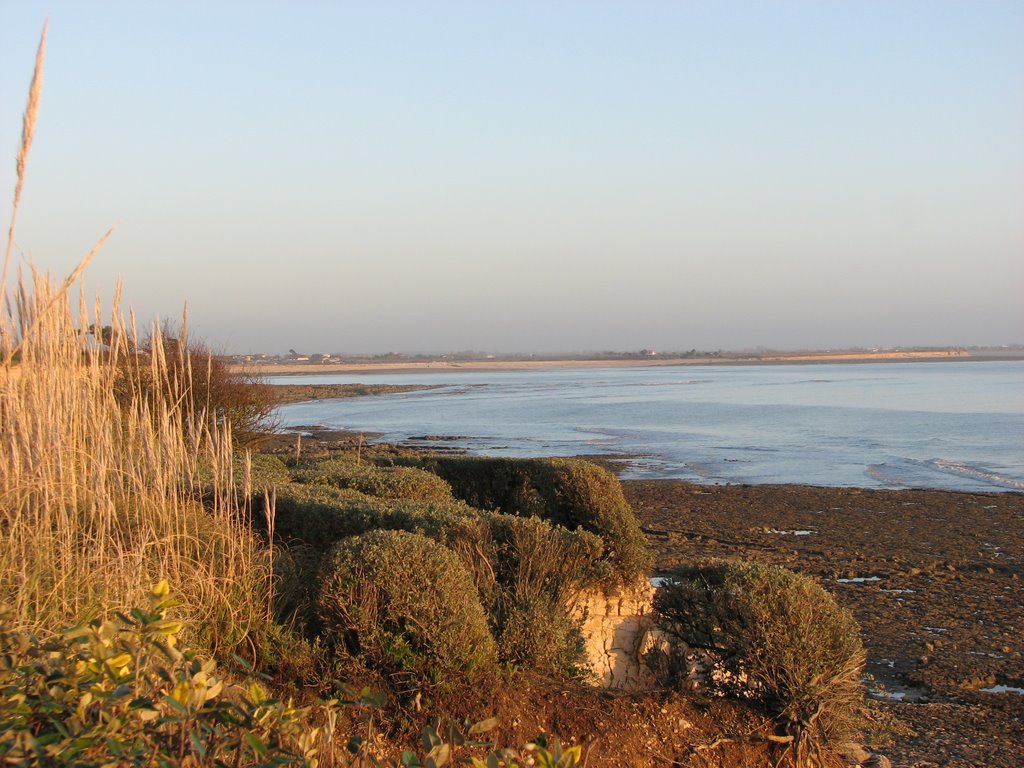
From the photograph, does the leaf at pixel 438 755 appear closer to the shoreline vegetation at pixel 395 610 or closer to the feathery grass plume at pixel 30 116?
the shoreline vegetation at pixel 395 610

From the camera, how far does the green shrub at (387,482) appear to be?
31.0 ft

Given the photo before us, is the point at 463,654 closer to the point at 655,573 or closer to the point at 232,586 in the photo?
the point at 232,586

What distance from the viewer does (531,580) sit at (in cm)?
616

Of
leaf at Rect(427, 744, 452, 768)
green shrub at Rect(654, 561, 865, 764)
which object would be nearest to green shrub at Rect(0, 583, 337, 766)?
leaf at Rect(427, 744, 452, 768)

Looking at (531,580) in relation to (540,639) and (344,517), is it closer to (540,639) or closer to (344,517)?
(540,639)

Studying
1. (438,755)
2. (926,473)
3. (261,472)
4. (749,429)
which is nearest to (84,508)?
(438,755)

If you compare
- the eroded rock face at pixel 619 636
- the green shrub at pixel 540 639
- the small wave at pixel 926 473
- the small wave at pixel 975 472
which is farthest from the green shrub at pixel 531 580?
the small wave at pixel 975 472

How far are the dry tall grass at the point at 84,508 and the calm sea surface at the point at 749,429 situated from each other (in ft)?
58.1

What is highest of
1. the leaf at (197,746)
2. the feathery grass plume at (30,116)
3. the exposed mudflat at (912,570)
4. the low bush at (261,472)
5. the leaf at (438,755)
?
the feathery grass plume at (30,116)

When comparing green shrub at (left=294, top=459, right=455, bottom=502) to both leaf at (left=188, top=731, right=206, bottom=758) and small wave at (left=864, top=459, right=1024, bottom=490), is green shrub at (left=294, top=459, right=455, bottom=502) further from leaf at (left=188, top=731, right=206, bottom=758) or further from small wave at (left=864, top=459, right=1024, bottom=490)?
small wave at (left=864, top=459, right=1024, bottom=490)

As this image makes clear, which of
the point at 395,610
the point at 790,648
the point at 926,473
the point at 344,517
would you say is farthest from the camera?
the point at 926,473

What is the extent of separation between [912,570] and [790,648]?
7.68 metres

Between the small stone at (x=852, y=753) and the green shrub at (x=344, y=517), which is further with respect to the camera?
the green shrub at (x=344, y=517)

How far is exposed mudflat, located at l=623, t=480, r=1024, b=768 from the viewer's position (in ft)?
22.8
